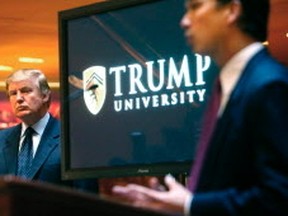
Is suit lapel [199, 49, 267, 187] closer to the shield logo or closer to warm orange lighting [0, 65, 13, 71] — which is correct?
the shield logo

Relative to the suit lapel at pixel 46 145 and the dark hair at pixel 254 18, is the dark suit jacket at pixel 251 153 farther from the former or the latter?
the suit lapel at pixel 46 145

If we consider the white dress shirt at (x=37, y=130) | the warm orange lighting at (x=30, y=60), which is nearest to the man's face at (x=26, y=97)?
the white dress shirt at (x=37, y=130)

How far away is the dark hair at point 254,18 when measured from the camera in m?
1.36

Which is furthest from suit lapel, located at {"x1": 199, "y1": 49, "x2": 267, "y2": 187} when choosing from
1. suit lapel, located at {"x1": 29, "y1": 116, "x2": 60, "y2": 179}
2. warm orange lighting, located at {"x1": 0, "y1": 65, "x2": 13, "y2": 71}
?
warm orange lighting, located at {"x1": 0, "y1": 65, "x2": 13, "y2": 71}

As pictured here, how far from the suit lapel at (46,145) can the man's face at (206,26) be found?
1.70 m

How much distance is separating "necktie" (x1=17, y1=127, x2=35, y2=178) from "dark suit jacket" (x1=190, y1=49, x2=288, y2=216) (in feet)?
6.00

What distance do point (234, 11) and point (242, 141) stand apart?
257mm

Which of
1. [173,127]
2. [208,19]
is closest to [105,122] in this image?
[173,127]

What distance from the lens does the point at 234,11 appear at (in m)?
1.37

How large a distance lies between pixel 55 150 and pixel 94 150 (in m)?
0.64

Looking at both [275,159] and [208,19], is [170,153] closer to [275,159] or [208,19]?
[208,19]

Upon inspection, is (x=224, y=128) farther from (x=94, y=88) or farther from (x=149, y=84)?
(x=94, y=88)

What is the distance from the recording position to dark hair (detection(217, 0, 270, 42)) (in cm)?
136

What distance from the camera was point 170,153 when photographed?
89.1 inches
